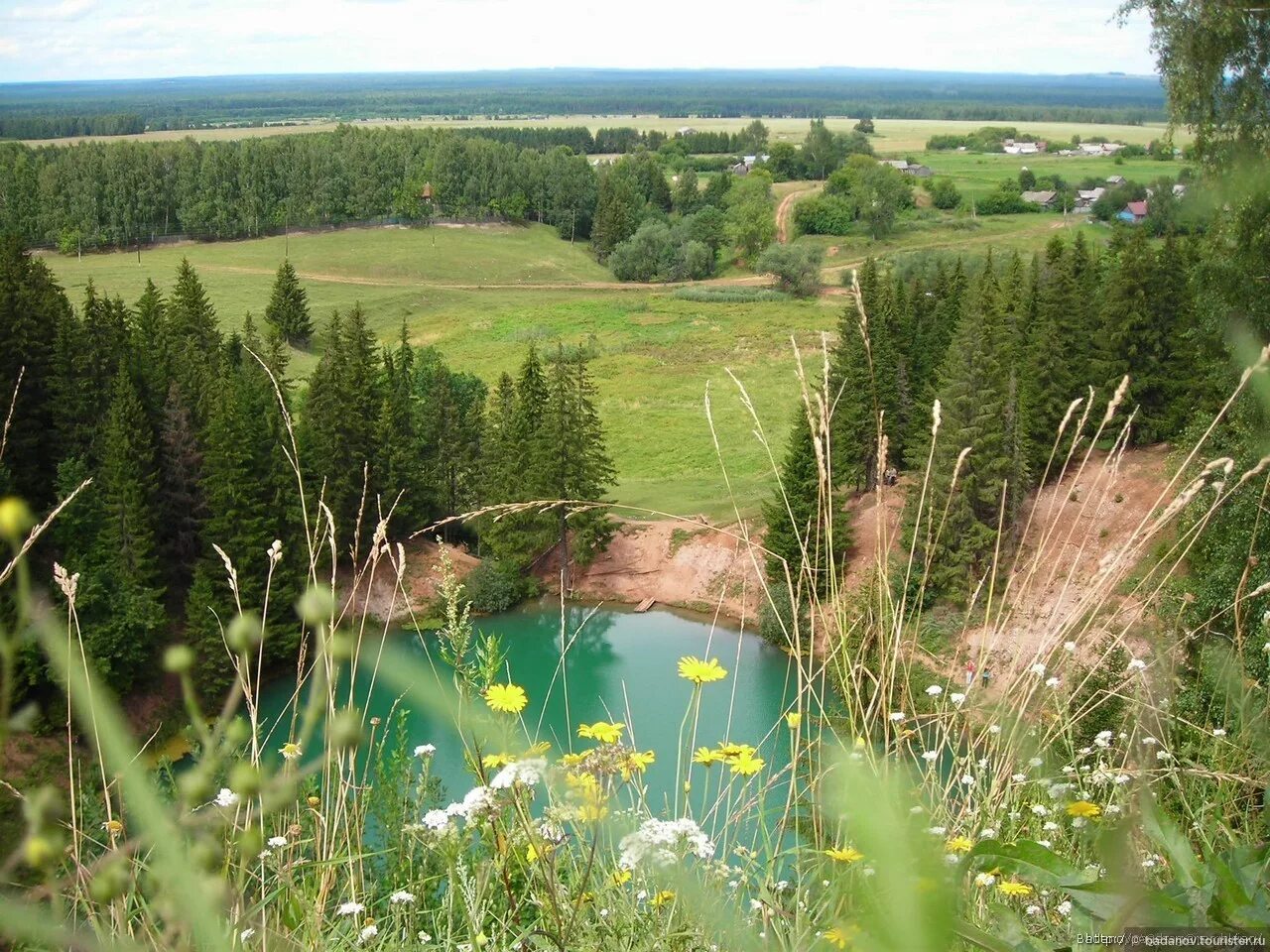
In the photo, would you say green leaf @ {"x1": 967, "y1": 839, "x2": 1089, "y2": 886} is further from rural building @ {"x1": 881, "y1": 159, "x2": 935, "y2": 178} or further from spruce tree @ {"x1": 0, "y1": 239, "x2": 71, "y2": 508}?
rural building @ {"x1": 881, "y1": 159, "x2": 935, "y2": 178}

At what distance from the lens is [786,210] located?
87125mm

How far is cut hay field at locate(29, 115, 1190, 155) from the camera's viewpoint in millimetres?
118350

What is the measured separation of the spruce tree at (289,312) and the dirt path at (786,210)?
34483 millimetres

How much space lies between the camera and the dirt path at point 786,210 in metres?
80.5

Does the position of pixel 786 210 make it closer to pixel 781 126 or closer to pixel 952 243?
pixel 952 243

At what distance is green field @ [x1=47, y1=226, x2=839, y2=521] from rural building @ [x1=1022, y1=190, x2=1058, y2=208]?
100ft

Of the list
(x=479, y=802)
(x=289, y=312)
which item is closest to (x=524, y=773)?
(x=479, y=802)

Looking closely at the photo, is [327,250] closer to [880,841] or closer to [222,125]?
[222,125]

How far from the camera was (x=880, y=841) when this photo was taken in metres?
0.79

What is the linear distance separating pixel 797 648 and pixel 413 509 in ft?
93.8

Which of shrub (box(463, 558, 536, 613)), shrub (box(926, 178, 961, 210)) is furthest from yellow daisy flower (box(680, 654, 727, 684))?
shrub (box(926, 178, 961, 210))

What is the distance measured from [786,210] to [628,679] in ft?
230

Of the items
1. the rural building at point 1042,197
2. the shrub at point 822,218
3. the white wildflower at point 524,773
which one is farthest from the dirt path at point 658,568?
the rural building at point 1042,197

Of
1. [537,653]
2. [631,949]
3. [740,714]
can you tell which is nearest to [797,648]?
[631,949]
